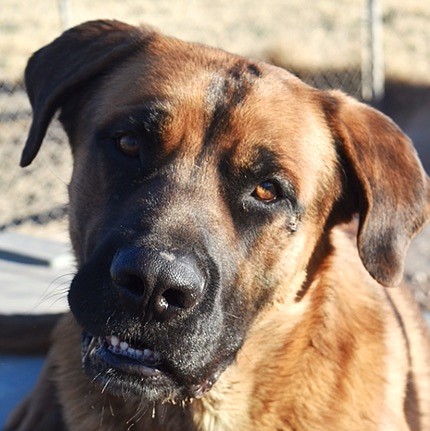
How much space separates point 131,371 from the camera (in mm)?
2795

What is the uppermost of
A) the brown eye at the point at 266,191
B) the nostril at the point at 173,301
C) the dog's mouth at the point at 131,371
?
the brown eye at the point at 266,191

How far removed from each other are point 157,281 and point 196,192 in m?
0.43

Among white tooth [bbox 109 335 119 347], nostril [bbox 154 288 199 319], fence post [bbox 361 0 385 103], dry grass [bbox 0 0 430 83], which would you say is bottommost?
dry grass [bbox 0 0 430 83]

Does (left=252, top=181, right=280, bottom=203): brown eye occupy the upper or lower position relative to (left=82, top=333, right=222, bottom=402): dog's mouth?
upper

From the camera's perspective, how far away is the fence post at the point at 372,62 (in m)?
11.7

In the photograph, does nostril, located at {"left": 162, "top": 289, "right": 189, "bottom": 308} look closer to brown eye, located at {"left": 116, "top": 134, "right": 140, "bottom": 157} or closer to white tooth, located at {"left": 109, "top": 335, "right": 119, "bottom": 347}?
white tooth, located at {"left": 109, "top": 335, "right": 119, "bottom": 347}

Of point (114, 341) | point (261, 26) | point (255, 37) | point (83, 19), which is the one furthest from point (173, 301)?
point (261, 26)

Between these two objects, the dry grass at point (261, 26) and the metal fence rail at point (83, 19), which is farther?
the dry grass at point (261, 26)

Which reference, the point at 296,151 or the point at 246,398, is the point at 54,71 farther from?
the point at 246,398

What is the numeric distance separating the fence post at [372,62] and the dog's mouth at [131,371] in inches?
Answer: 373

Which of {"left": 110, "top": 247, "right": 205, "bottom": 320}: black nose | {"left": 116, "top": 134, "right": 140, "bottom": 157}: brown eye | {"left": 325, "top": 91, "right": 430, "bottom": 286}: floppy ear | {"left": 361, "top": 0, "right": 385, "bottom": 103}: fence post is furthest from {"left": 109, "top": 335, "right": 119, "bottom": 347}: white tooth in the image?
{"left": 361, "top": 0, "right": 385, "bottom": 103}: fence post

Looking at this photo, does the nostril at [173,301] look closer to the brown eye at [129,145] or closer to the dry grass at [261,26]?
the brown eye at [129,145]

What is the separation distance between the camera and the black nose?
2531 millimetres

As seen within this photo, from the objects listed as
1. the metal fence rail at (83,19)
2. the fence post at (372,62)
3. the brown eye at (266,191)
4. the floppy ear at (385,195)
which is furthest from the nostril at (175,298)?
the fence post at (372,62)
